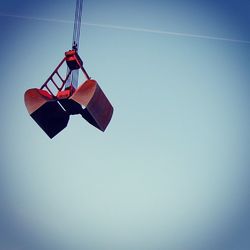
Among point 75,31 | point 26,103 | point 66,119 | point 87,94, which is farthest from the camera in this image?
point 75,31

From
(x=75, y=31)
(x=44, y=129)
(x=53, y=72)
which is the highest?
(x=75, y=31)

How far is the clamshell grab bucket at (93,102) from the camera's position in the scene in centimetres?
636

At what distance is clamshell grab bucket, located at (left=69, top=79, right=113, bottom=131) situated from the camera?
6.36m

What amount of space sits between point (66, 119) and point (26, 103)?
106cm

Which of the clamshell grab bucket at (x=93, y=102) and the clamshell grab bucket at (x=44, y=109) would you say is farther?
the clamshell grab bucket at (x=44, y=109)

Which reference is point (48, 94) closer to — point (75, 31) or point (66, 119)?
point (66, 119)

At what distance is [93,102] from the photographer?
21.1 feet

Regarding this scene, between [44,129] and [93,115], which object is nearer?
[93,115]

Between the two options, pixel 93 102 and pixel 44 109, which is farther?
pixel 44 109

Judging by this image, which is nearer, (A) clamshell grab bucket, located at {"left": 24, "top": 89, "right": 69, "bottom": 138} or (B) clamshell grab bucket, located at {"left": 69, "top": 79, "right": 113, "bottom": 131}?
(B) clamshell grab bucket, located at {"left": 69, "top": 79, "right": 113, "bottom": 131}

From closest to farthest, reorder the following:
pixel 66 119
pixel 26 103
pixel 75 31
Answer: pixel 26 103
pixel 66 119
pixel 75 31

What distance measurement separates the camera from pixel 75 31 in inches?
376

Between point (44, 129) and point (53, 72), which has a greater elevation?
point (53, 72)

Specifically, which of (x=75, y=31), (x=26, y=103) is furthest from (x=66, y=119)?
(x=75, y=31)
